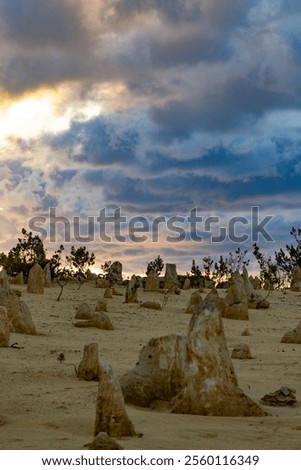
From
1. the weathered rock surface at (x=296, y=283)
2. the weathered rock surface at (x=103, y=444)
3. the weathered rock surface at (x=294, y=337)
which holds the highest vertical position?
the weathered rock surface at (x=296, y=283)

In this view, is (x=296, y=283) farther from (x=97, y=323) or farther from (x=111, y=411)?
(x=111, y=411)

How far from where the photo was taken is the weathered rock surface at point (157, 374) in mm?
8758

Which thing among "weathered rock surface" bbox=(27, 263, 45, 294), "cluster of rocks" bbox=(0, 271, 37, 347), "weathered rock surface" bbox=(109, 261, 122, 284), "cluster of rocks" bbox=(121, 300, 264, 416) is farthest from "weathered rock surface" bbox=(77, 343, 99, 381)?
"weathered rock surface" bbox=(109, 261, 122, 284)

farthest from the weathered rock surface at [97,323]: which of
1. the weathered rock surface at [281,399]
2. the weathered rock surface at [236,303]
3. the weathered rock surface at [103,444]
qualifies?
the weathered rock surface at [103,444]

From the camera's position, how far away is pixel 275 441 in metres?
6.44

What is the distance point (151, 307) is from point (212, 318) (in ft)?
49.3

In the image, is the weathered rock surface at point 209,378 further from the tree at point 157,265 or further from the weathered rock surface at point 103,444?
the tree at point 157,265

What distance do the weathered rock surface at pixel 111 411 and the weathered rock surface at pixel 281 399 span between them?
2742 mm

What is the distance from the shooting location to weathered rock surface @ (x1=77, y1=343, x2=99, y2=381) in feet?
32.6

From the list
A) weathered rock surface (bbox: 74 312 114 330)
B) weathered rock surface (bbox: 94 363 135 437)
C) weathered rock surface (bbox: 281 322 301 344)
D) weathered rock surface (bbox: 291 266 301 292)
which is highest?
weathered rock surface (bbox: 291 266 301 292)

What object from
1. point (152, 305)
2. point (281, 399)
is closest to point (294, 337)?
point (281, 399)

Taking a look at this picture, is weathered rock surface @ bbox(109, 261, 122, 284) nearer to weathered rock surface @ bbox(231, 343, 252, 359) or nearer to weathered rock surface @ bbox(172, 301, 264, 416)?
weathered rock surface @ bbox(231, 343, 252, 359)

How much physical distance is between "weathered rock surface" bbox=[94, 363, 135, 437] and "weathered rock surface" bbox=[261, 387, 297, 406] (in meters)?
2.74
